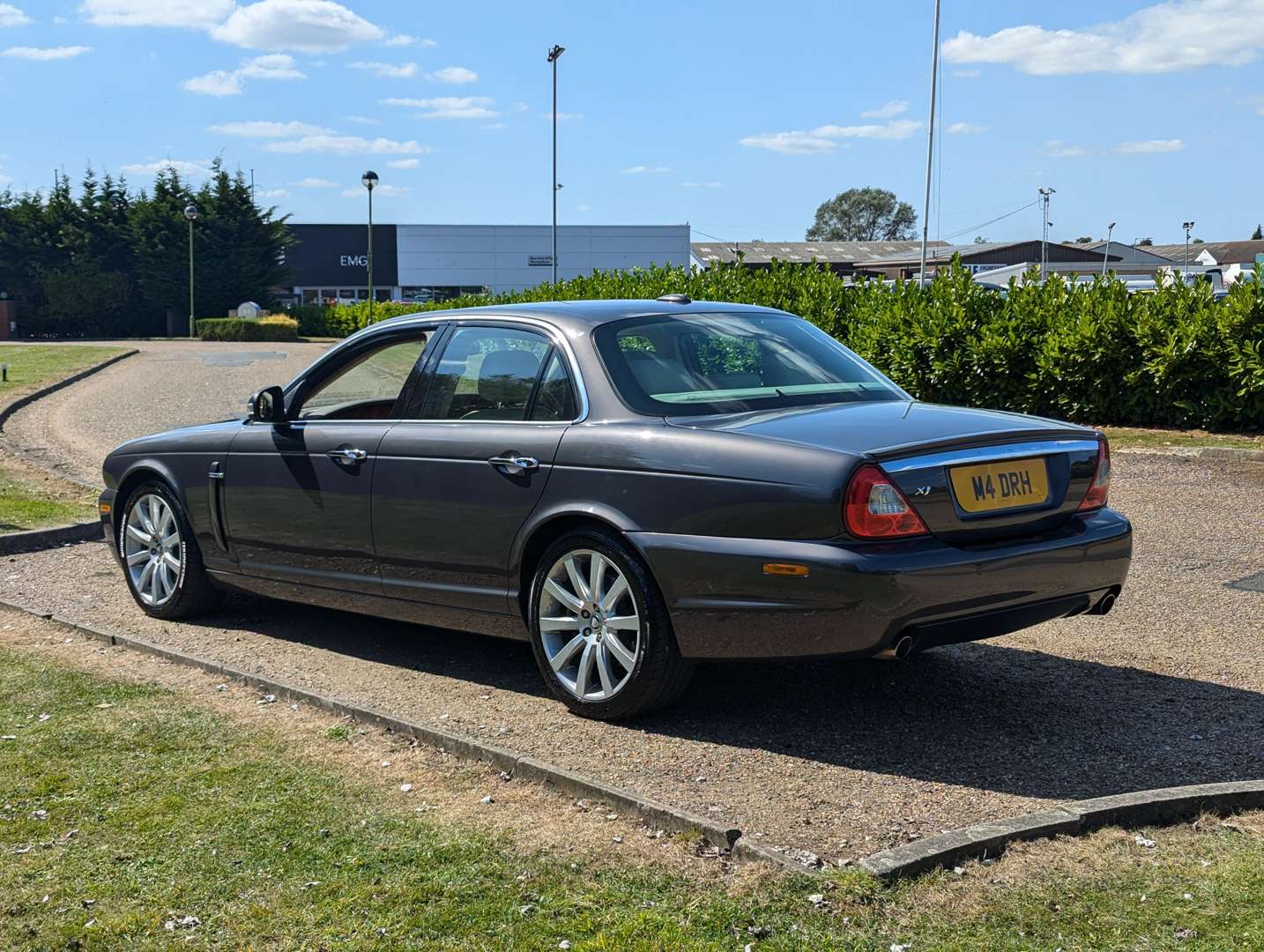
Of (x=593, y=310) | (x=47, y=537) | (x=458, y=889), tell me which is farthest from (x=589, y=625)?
(x=47, y=537)

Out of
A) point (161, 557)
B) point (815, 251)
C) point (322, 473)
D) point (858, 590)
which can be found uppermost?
point (815, 251)

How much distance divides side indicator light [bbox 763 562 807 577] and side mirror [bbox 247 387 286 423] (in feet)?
9.69

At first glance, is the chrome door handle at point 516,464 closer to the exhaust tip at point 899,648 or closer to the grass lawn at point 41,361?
the exhaust tip at point 899,648

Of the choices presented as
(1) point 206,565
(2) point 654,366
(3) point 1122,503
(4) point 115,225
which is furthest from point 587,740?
(4) point 115,225

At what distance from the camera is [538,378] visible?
5809 mm

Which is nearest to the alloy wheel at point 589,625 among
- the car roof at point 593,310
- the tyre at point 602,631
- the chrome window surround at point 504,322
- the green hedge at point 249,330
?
the tyre at point 602,631

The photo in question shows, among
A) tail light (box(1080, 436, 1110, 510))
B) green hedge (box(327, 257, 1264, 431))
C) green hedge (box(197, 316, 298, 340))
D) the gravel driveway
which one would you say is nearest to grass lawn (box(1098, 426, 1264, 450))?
green hedge (box(327, 257, 1264, 431))

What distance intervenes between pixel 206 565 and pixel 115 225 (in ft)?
218

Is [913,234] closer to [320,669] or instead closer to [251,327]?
[251,327]

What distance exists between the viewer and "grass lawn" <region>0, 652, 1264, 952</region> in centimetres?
351

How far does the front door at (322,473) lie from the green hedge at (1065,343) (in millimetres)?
10548

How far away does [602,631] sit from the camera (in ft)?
17.7

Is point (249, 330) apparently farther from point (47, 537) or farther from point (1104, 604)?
point (1104, 604)

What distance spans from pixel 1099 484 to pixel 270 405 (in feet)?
12.5
